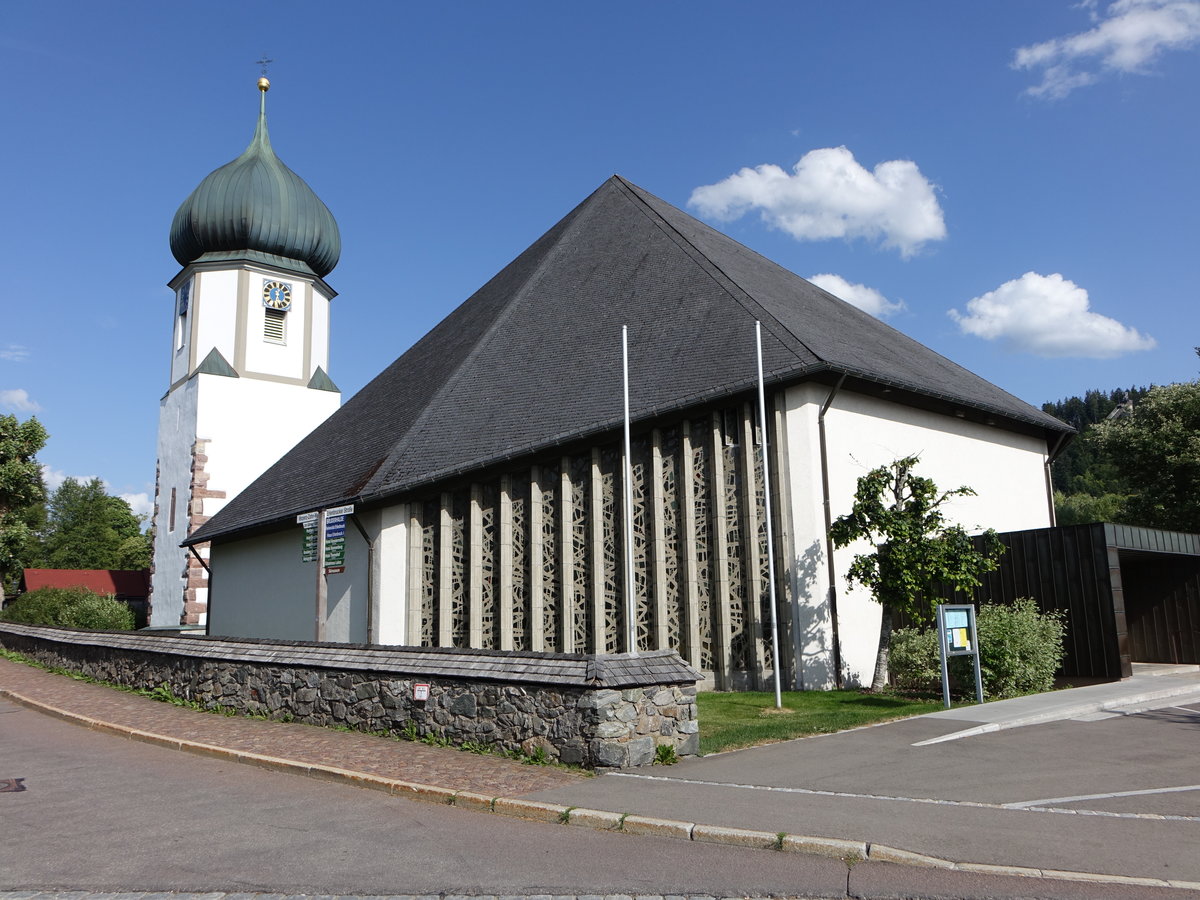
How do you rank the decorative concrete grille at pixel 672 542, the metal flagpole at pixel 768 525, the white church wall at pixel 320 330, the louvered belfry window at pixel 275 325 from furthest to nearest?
1. the white church wall at pixel 320 330
2. the louvered belfry window at pixel 275 325
3. the decorative concrete grille at pixel 672 542
4. the metal flagpole at pixel 768 525

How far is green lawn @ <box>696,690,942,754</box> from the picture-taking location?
10.9 meters

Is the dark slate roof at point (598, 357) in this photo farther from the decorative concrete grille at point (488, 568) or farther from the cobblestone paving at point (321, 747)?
the cobblestone paving at point (321, 747)

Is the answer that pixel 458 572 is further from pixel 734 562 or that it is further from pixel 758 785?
pixel 758 785

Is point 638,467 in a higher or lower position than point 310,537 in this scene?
higher

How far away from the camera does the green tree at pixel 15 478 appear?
4000 centimetres

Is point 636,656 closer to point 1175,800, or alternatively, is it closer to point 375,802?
point 375,802

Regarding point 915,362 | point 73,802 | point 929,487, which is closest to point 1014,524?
point 915,362

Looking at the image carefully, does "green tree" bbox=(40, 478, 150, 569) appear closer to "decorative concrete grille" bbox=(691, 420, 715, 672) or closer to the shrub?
"decorative concrete grille" bbox=(691, 420, 715, 672)

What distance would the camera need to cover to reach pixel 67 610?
3070 centimetres

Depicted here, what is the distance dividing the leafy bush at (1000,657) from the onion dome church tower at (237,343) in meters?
29.4

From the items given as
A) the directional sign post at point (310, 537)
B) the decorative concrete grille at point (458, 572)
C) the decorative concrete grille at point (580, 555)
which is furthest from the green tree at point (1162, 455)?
the directional sign post at point (310, 537)

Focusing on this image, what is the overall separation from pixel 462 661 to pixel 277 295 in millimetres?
32529

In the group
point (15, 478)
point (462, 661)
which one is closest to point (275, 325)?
point (15, 478)

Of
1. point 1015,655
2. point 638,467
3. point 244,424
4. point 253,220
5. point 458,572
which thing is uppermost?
point 253,220
